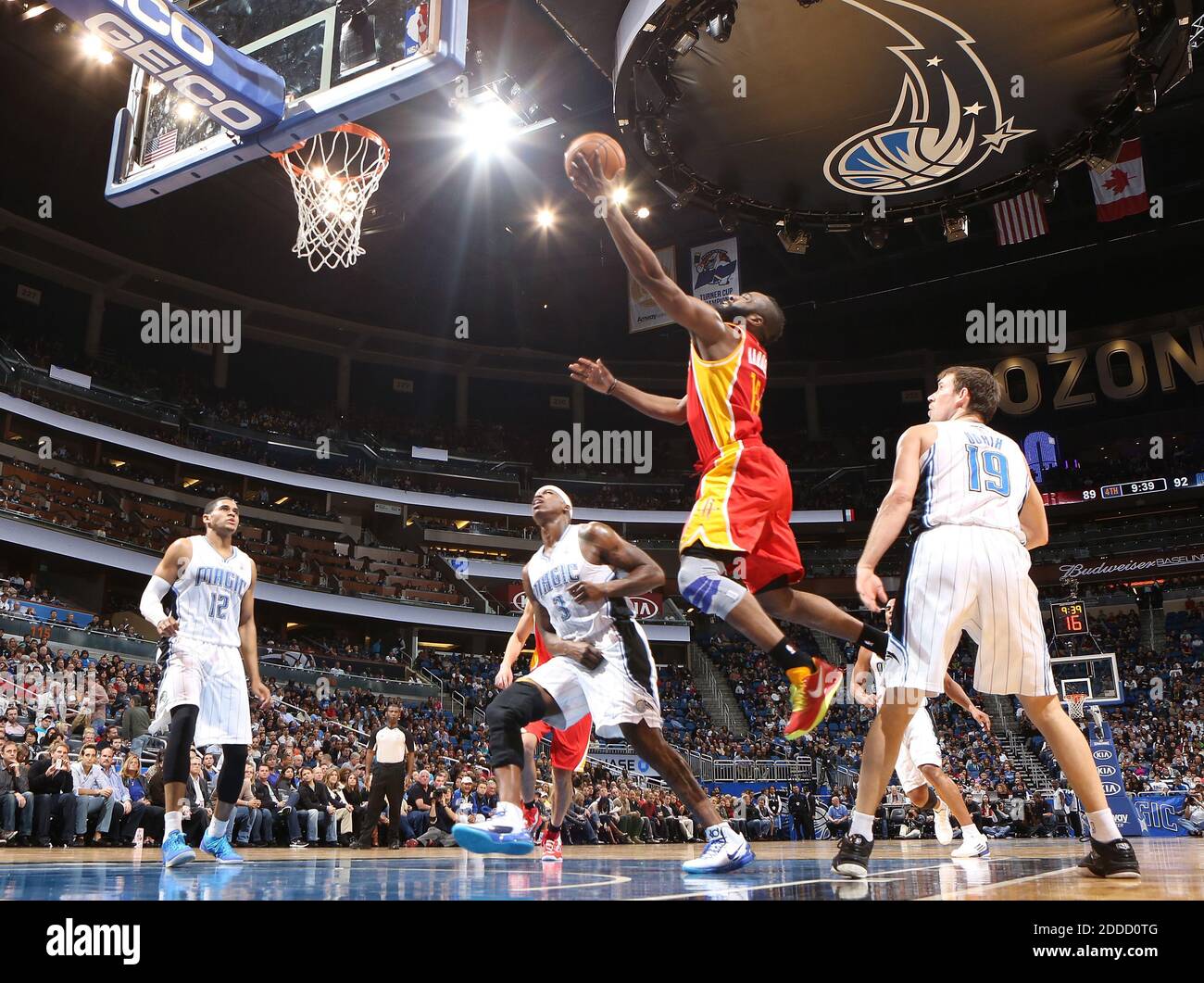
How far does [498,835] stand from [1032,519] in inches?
104

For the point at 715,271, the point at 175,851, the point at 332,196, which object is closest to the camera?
the point at 175,851

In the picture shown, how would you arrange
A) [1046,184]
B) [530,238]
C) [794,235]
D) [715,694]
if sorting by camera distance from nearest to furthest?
[1046,184]
[794,235]
[530,238]
[715,694]

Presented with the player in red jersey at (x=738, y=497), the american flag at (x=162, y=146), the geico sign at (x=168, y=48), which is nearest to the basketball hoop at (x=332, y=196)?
the american flag at (x=162, y=146)

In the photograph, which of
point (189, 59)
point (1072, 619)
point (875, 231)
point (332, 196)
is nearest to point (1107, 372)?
point (1072, 619)

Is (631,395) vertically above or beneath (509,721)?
above

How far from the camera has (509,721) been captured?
15.0 feet

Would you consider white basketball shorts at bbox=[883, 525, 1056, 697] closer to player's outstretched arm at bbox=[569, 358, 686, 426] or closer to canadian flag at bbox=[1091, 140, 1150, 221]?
player's outstretched arm at bbox=[569, 358, 686, 426]

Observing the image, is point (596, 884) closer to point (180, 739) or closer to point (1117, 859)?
point (1117, 859)

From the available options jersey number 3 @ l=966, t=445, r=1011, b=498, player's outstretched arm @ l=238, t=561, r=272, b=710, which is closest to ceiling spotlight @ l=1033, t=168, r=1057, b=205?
jersey number 3 @ l=966, t=445, r=1011, b=498

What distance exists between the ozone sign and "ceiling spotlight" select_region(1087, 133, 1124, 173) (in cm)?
900

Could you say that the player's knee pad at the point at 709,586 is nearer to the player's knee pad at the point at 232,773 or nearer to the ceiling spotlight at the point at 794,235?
the player's knee pad at the point at 232,773

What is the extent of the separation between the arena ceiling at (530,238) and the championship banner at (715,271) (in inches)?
44.7

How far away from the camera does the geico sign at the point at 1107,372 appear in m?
30.7
